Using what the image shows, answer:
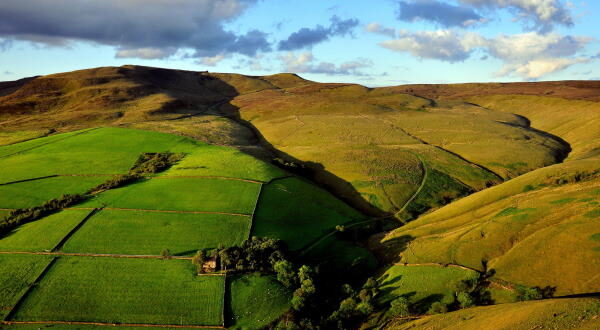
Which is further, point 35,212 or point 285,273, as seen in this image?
point 35,212

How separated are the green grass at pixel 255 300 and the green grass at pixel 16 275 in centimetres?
2173

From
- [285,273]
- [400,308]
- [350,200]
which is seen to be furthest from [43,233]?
[350,200]

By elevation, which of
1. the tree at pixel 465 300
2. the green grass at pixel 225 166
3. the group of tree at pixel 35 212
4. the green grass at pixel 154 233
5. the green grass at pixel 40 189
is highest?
the green grass at pixel 225 166

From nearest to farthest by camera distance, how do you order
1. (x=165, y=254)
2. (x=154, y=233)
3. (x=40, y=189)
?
(x=165, y=254) → (x=154, y=233) → (x=40, y=189)

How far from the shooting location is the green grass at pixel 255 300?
40.7 meters

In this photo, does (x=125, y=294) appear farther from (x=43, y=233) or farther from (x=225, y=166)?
(x=225, y=166)

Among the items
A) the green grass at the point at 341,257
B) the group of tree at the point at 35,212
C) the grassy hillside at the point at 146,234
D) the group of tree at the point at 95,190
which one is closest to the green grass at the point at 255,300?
the grassy hillside at the point at 146,234

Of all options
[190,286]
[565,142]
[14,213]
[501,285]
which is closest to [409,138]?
[565,142]

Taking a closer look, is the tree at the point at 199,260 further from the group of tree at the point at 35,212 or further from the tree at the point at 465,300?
the tree at the point at 465,300

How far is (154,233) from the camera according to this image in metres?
52.7

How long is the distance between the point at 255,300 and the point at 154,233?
18.6 metres

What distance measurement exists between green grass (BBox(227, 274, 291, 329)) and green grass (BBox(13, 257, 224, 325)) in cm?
154

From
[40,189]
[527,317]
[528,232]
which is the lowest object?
[527,317]

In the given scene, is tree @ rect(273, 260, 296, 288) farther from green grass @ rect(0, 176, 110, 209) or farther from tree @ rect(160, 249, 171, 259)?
green grass @ rect(0, 176, 110, 209)
